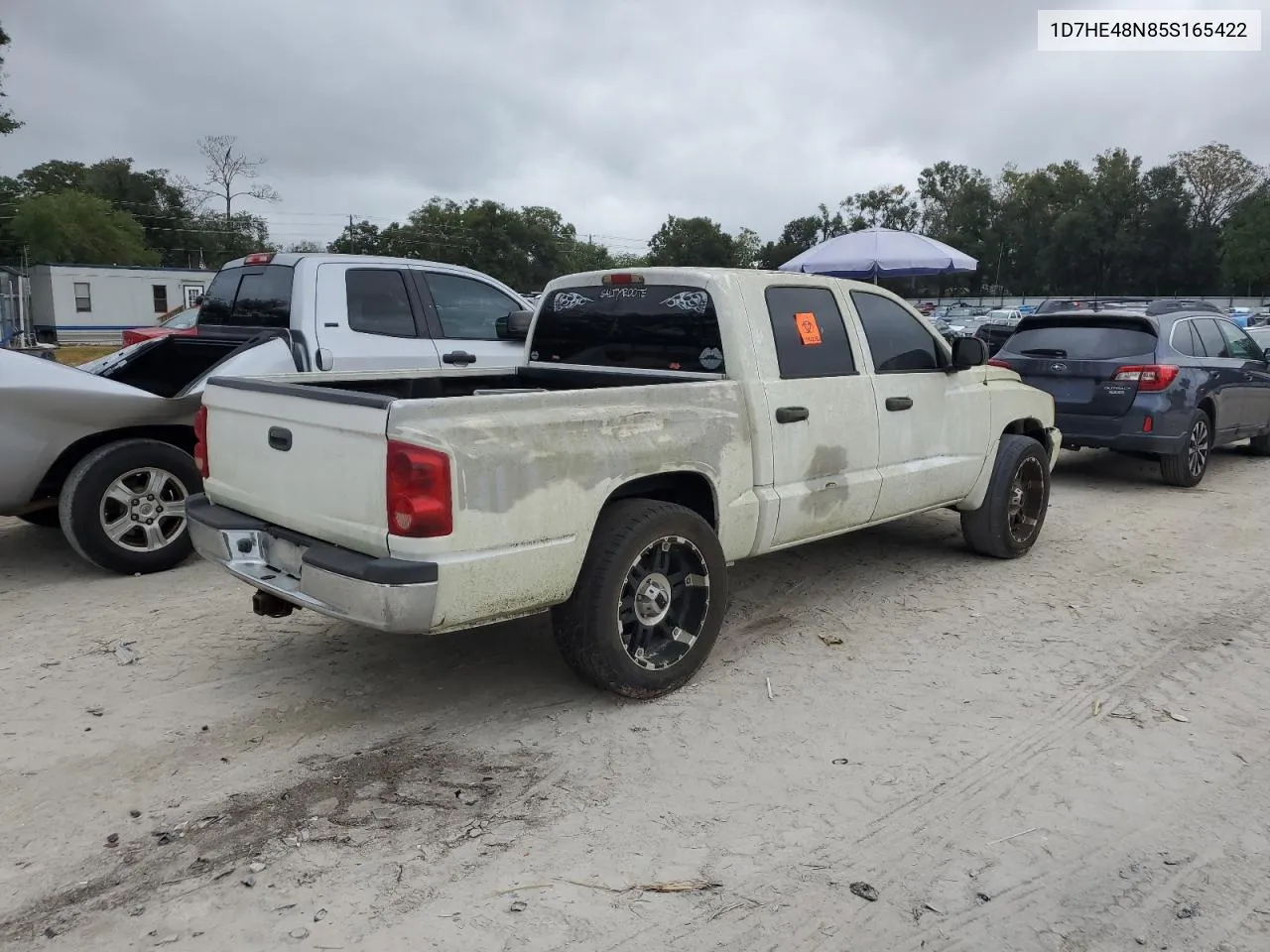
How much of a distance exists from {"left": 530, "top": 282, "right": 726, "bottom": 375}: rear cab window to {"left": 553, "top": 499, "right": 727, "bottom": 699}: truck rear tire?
0.93m

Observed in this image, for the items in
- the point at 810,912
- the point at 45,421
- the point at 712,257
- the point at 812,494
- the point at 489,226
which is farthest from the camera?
the point at 712,257

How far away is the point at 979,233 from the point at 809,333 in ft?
287

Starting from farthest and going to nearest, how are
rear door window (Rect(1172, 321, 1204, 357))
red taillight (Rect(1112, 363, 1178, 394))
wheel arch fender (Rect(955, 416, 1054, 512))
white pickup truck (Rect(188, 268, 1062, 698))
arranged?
rear door window (Rect(1172, 321, 1204, 357))
red taillight (Rect(1112, 363, 1178, 394))
wheel arch fender (Rect(955, 416, 1054, 512))
white pickup truck (Rect(188, 268, 1062, 698))

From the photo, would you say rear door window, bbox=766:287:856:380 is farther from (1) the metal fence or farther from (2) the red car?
(1) the metal fence

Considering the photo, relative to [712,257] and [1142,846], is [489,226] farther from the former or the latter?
[1142,846]

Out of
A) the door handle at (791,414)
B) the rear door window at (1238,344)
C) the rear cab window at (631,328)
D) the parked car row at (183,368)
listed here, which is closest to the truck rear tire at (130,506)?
the parked car row at (183,368)

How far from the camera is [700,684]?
434cm

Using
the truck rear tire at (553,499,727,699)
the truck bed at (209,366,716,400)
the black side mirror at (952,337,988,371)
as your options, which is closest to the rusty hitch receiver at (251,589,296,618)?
the truck bed at (209,366,716,400)

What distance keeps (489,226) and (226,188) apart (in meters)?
17.7

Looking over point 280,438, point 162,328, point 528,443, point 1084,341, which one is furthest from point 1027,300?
point 280,438

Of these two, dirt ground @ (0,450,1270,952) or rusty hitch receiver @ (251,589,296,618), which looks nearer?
dirt ground @ (0,450,1270,952)

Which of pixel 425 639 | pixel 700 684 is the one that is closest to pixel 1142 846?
Answer: pixel 700 684

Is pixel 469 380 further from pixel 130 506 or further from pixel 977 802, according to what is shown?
pixel 977 802

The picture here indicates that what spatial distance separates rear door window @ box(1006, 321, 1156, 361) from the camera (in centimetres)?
878
